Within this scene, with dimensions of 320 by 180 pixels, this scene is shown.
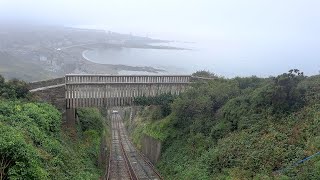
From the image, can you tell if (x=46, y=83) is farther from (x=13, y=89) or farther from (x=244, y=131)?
(x=244, y=131)

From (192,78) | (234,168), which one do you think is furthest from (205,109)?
(234,168)

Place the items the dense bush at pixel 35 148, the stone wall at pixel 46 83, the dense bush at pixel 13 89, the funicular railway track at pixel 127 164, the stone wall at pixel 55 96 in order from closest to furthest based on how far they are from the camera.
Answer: the dense bush at pixel 35 148
the dense bush at pixel 13 89
the funicular railway track at pixel 127 164
the stone wall at pixel 55 96
the stone wall at pixel 46 83

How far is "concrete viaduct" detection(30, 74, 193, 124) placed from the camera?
28.9 meters

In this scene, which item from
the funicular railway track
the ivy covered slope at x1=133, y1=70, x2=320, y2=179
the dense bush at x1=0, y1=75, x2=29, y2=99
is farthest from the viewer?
the funicular railway track

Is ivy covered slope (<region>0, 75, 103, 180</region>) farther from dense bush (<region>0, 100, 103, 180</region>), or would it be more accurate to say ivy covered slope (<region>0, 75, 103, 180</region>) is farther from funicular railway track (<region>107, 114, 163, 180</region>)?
funicular railway track (<region>107, 114, 163, 180</region>)

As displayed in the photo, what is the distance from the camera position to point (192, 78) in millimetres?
34906

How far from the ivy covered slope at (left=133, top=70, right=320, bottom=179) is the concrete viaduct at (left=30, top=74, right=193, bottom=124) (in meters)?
3.11

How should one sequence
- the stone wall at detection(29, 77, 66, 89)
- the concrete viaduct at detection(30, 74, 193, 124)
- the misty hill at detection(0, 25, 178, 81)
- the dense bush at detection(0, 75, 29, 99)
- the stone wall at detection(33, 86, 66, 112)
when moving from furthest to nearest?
the misty hill at detection(0, 25, 178, 81) → the stone wall at detection(29, 77, 66, 89) → the concrete viaduct at detection(30, 74, 193, 124) → the stone wall at detection(33, 86, 66, 112) → the dense bush at detection(0, 75, 29, 99)

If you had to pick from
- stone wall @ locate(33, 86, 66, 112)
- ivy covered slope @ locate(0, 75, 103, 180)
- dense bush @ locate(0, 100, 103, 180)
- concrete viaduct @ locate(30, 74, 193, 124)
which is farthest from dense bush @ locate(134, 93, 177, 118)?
stone wall @ locate(33, 86, 66, 112)

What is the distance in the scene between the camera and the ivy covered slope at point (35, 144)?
1241 cm

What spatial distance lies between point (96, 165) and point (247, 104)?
12276mm

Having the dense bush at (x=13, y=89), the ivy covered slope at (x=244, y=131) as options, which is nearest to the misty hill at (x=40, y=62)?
the dense bush at (x=13, y=89)

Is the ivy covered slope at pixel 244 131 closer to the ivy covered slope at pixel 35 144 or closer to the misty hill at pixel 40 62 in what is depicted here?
the ivy covered slope at pixel 35 144

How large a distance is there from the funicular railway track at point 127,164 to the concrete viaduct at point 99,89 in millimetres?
5396
